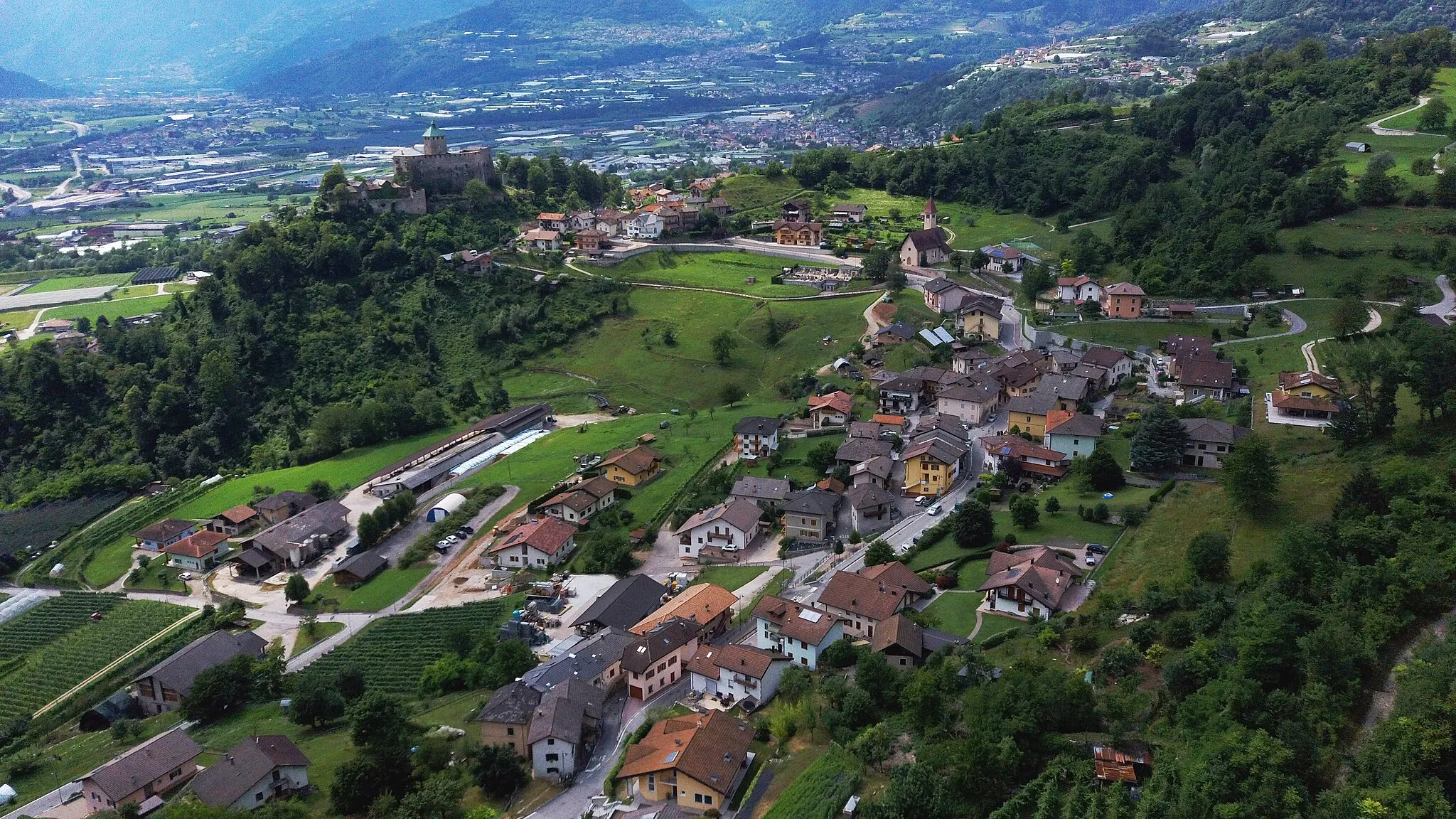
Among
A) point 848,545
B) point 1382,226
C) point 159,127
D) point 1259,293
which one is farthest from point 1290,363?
point 159,127

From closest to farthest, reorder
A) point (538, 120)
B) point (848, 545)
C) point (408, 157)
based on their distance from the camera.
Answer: point (848, 545) → point (408, 157) → point (538, 120)

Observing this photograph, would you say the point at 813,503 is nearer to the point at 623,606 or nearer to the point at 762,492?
the point at 762,492

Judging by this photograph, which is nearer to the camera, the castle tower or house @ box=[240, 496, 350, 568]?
house @ box=[240, 496, 350, 568]

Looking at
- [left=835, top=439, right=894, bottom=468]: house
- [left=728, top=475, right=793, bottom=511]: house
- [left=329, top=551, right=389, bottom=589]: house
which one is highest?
[left=835, top=439, right=894, bottom=468]: house

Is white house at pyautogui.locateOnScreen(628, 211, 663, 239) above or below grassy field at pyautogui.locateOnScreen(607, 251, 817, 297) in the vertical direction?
above

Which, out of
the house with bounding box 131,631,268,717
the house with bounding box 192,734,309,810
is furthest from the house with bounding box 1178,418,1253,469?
the house with bounding box 131,631,268,717

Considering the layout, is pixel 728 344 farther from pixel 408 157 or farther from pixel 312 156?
pixel 312 156

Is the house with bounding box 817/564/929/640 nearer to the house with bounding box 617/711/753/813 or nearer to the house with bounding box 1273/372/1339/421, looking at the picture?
the house with bounding box 617/711/753/813
